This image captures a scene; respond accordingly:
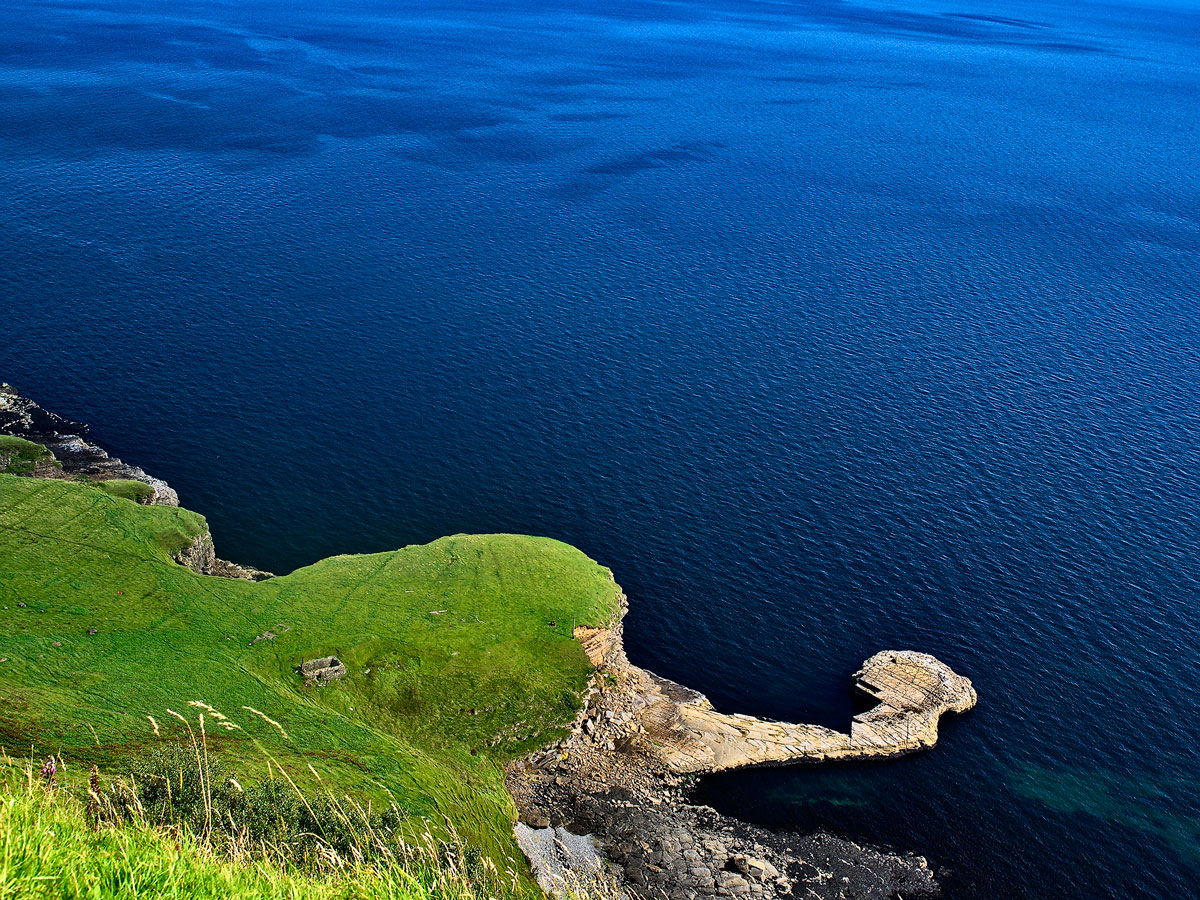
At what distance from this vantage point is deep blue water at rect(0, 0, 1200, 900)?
65.8 metres

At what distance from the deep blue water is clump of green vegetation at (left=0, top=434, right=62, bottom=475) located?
7.68 metres

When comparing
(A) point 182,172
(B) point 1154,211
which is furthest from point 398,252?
(B) point 1154,211

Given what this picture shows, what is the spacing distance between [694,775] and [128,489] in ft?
160

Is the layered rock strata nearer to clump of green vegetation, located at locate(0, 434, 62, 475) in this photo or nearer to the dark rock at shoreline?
clump of green vegetation, located at locate(0, 434, 62, 475)

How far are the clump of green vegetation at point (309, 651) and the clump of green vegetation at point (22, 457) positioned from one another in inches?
270

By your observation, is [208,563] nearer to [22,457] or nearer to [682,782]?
[22,457]

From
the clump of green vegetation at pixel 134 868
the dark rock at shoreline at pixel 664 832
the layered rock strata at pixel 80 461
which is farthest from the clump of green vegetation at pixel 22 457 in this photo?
the clump of green vegetation at pixel 134 868

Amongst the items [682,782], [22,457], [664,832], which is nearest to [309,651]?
[664,832]

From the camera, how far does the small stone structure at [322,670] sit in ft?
188

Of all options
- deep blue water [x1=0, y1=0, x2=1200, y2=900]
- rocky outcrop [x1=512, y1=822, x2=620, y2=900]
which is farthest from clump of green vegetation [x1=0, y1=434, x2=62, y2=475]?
rocky outcrop [x1=512, y1=822, x2=620, y2=900]

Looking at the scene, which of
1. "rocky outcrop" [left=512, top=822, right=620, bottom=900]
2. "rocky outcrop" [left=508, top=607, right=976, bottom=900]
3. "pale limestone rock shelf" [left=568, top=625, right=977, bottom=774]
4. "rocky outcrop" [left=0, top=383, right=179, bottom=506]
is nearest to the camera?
"rocky outcrop" [left=512, top=822, right=620, bottom=900]

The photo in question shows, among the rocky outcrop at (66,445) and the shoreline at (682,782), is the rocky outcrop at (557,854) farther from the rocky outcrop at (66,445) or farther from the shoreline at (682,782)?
the rocky outcrop at (66,445)

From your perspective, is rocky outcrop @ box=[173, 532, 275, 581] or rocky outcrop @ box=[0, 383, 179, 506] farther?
rocky outcrop @ box=[0, 383, 179, 506]

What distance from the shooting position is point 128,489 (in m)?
76.7
